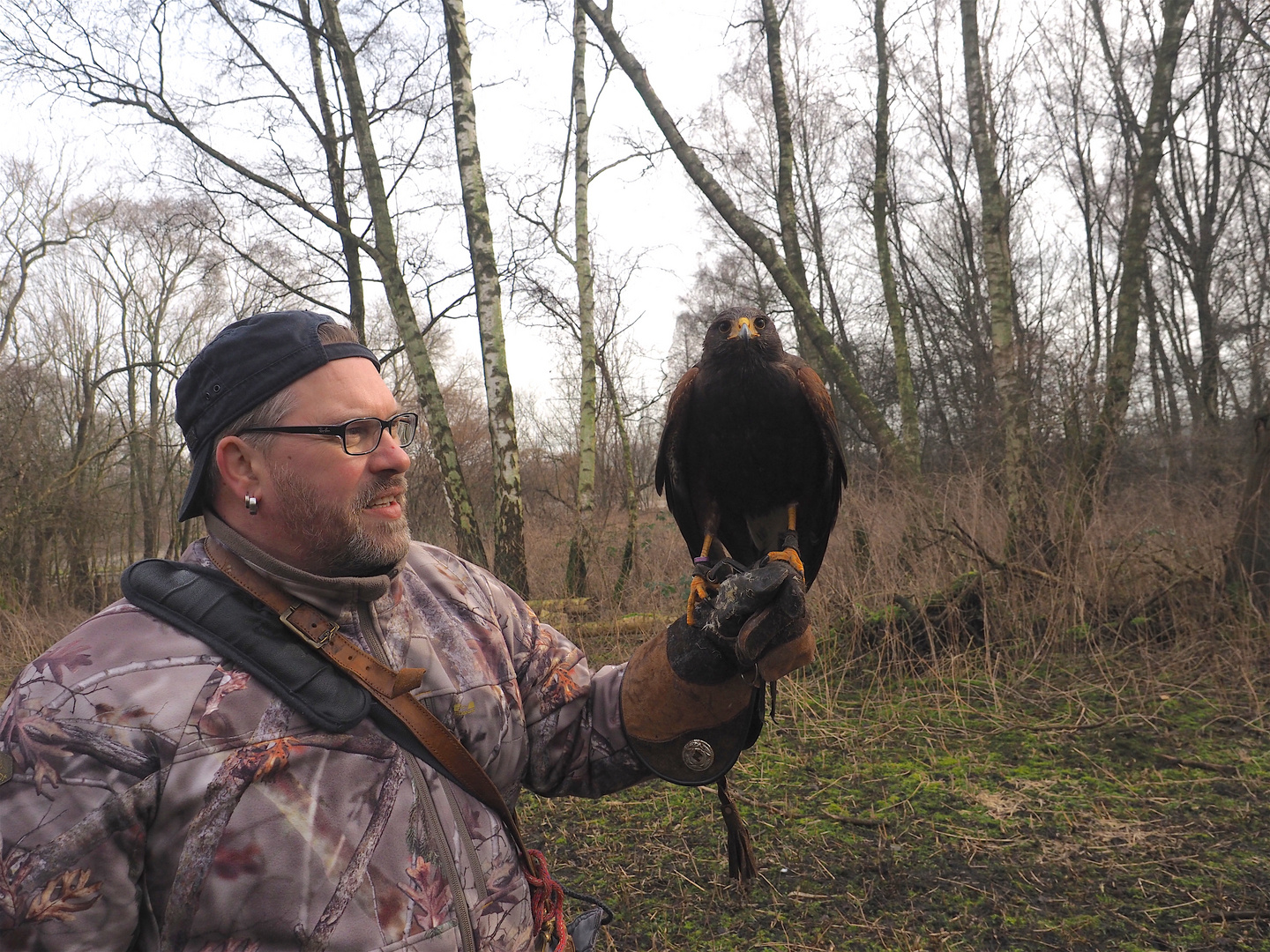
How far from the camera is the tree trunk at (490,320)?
7.20 m

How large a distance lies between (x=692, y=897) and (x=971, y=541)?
11.2ft

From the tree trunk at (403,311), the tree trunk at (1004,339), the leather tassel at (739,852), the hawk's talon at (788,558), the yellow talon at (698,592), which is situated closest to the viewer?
the leather tassel at (739,852)

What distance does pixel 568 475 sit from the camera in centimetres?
1736

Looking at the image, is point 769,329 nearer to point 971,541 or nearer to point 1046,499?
point 971,541

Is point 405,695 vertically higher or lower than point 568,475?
lower

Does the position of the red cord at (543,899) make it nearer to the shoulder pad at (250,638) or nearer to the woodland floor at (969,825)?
the shoulder pad at (250,638)

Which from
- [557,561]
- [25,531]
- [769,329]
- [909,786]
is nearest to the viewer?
[769,329]

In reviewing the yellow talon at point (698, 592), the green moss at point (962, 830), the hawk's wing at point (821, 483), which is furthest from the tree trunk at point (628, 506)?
the yellow talon at point (698, 592)

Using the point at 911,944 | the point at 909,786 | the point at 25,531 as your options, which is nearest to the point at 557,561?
the point at 909,786

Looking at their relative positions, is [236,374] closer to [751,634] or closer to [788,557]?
[751,634]

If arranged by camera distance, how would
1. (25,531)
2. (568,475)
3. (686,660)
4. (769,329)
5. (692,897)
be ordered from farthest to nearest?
(568,475) → (25,531) → (692,897) → (769,329) → (686,660)

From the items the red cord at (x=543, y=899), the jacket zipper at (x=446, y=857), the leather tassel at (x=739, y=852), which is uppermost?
the jacket zipper at (x=446, y=857)

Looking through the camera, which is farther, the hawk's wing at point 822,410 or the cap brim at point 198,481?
the hawk's wing at point 822,410

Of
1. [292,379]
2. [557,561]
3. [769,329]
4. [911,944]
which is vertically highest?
[769,329]
